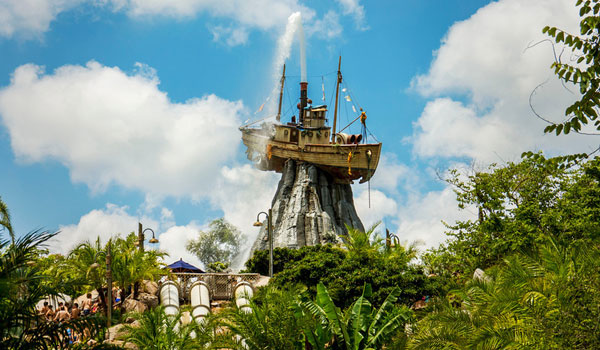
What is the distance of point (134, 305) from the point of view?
23219 millimetres

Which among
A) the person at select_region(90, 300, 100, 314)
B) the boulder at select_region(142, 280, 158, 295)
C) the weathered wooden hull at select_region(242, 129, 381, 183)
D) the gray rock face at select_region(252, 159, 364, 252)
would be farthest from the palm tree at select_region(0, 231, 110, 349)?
the weathered wooden hull at select_region(242, 129, 381, 183)

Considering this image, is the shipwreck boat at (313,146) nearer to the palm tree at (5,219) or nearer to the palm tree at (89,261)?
the palm tree at (89,261)

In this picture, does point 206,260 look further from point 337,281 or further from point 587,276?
point 587,276

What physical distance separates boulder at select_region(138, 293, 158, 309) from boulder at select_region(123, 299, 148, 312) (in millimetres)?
350

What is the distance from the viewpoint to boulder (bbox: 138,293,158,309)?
2397cm

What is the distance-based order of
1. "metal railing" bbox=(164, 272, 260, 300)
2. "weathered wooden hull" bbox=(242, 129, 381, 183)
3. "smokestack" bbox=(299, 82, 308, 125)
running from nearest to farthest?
"metal railing" bbox=(164, 272, 260, 300), "weathered wooden hull" bbox=(242, 129, 381, 183), "smokestack" bbox=(299, 82, 308, 125)

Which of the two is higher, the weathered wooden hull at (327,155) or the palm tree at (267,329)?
the weathered wooden hull at (327,155)

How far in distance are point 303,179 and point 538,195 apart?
74.7 feet

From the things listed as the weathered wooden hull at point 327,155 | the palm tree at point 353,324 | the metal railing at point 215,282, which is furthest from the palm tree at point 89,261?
the weathered wooden hull at point 327,155

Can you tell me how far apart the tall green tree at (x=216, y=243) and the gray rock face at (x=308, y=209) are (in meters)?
16.3

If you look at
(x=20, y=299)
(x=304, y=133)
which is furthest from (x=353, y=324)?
(x=304, y=133)

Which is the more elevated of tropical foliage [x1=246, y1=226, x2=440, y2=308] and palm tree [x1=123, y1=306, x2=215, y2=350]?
tropical foliage [x1=246, y1=226, x2=440, y2=308]

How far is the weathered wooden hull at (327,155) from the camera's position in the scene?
44.9 metres

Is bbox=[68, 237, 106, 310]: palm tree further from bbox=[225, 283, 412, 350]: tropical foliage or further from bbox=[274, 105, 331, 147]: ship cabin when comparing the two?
bbox=[274, 105, 331, 147]: ship cabin
